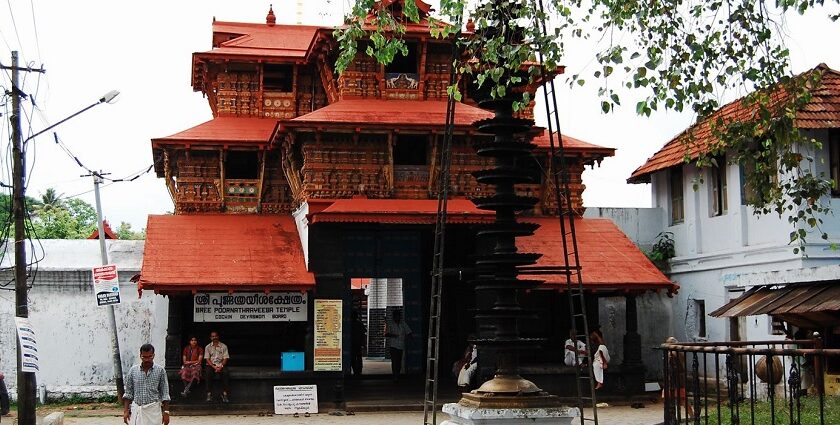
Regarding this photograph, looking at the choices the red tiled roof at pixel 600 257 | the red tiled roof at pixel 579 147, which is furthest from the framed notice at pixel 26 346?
the red tiled roof at pixel 579 147

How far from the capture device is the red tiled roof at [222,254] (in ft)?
61.8

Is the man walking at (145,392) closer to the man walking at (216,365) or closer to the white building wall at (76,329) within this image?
the man walking at (216,365)

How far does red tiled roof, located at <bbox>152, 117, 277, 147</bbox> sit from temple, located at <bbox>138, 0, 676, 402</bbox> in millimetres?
48

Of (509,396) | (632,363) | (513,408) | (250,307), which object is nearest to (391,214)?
(250,307)

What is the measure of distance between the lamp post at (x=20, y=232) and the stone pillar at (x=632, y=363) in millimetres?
11091

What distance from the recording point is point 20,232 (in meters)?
17.0

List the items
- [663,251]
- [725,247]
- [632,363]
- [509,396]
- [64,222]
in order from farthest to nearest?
[64,222] → [663,251] → [725,247] → [632,363] → [509,396]

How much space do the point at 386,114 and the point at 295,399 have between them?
5905mm

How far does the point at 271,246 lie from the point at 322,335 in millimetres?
2275

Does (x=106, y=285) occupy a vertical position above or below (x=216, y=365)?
above

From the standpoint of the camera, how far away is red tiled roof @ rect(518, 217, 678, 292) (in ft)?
64.8

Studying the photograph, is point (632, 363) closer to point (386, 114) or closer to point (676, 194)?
point (676, 194)

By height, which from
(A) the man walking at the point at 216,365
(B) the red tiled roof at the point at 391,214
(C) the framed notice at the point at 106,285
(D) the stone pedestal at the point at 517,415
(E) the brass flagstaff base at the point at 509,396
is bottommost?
(A) the man walking at the point at 216,365

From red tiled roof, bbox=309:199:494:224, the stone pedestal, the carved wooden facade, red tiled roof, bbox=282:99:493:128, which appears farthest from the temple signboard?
the stone pedestal
